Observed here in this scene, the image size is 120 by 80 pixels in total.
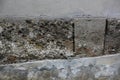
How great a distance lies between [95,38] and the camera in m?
2.77

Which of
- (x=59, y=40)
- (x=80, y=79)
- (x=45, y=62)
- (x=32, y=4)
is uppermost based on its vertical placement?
(x=32, y=4)

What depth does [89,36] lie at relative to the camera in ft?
9.03

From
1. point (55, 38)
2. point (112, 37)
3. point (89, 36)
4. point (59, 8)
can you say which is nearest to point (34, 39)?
point (55, 38)

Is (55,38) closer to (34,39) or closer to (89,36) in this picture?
(34,39)

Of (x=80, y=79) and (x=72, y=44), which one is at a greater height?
(x=72, y=44)

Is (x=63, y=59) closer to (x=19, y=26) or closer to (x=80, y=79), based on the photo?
(x=80, y=79)

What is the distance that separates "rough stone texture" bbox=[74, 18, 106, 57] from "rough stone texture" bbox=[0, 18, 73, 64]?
7cm

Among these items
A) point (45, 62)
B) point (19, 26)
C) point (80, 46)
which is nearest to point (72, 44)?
point (80, 46)

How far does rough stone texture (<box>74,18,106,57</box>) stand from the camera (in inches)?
106

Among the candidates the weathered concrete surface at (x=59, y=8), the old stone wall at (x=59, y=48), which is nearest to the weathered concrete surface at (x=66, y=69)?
the old stone wall at (x=59, y=48)

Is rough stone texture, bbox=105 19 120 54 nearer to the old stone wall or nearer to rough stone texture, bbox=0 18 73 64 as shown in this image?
the old stone wall

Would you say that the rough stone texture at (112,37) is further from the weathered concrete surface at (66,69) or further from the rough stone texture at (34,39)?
the rough stone texture at (34,39)

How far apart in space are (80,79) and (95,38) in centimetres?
45

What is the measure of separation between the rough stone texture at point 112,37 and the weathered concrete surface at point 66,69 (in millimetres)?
68
